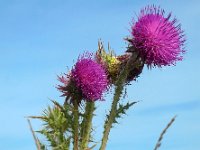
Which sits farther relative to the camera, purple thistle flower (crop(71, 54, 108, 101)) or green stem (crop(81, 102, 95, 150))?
purple thistle flower (crop(71, 54, 108, 101))

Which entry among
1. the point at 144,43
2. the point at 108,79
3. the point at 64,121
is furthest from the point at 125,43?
the point at 64,121

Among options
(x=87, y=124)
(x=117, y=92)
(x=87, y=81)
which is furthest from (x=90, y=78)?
(x=87, y=124)

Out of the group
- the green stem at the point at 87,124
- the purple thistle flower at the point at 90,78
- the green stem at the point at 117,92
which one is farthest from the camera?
the purple thistle flower at the point at 90,78

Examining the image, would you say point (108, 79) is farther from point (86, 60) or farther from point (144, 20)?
point (144, 20)

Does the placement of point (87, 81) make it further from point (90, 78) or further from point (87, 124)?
point (87, 124)

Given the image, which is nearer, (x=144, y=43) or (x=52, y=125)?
(x=52, y=125)
